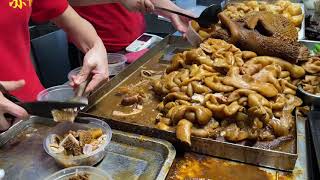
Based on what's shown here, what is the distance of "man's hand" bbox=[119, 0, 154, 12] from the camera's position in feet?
9.54

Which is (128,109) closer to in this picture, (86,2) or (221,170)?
(221,170)

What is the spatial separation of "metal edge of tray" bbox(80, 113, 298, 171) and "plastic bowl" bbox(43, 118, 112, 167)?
140 mm

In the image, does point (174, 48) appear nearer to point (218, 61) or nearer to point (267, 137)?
point (218, 61)

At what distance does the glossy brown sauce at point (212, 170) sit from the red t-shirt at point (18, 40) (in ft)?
3.69

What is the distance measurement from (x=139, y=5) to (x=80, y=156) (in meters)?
1.89

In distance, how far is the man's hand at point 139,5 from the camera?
9.54ft

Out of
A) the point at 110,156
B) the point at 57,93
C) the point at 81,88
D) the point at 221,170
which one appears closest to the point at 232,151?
the point at 221,170

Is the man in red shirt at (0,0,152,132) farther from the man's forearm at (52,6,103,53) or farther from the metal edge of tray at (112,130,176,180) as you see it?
the metal edge of tray at (112,130,176,180)

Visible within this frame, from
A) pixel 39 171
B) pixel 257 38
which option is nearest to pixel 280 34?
pixel 257 38

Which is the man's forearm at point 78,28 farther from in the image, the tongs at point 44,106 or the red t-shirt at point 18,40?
the tongs at point 44,106

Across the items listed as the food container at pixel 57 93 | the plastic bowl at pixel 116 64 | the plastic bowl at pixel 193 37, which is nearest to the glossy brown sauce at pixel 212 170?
the food container at pixel 57 93

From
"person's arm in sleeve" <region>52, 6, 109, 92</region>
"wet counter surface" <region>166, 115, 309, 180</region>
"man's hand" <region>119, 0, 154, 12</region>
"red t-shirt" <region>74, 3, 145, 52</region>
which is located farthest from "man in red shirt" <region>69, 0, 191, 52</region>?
"wet counter surface" <region>166, 115, 309, 180</region>

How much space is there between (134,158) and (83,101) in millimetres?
365

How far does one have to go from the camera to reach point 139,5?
293 cm
